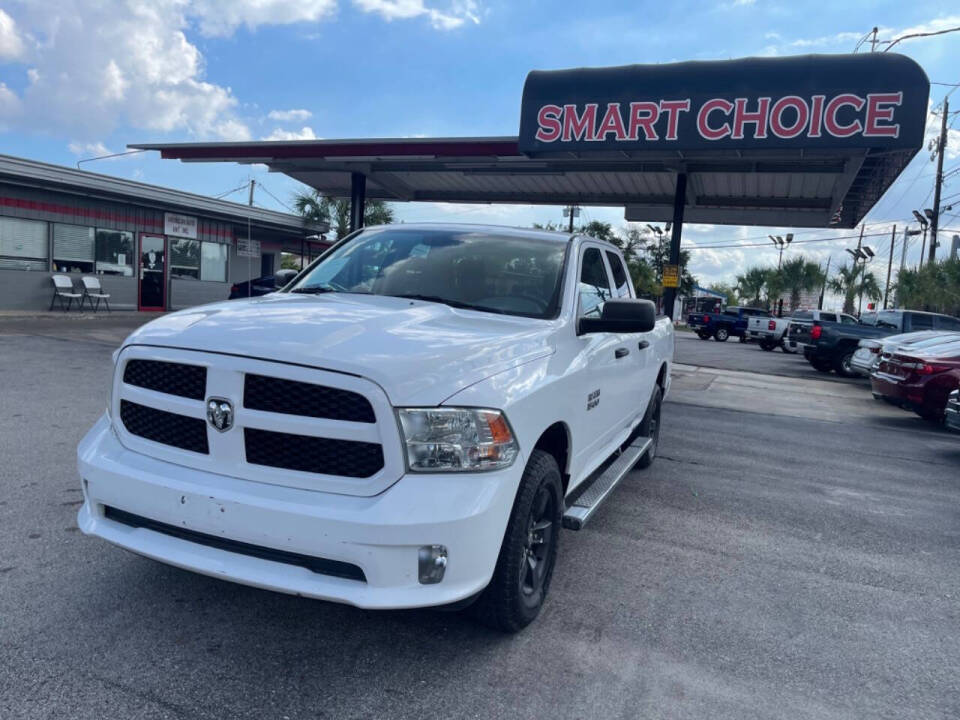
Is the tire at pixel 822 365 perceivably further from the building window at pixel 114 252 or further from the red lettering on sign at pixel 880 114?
the building window at pixel 114 252

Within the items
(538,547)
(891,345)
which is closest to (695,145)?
(891,345)

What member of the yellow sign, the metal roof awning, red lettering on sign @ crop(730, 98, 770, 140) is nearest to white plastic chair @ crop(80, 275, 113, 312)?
the metal roof awning

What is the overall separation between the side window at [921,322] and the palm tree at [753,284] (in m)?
53.5

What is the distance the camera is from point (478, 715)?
259cm

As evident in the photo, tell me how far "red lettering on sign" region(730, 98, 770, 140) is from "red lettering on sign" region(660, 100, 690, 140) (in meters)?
0.84

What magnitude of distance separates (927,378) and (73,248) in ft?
67.5

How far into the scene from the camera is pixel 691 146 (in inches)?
470

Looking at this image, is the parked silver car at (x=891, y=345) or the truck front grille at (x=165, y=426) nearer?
the truck front grille at (x=165, y=426)

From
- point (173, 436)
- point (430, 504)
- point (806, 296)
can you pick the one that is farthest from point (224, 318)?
point (806, 296)

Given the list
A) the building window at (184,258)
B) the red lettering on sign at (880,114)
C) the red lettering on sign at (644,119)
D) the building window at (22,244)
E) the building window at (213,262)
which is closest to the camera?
the red lettering on sign at (880,114)

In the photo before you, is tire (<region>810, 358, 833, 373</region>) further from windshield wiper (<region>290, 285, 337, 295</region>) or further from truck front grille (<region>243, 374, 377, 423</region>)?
truck front grille (<region>243, 374, 377, 423</region>)

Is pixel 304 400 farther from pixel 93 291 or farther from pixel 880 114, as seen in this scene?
pixel 93 291

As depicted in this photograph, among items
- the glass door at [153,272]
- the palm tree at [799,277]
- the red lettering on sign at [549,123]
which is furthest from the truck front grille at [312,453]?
the palm tree at [799,277]

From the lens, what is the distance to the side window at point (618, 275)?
17.5 ft
